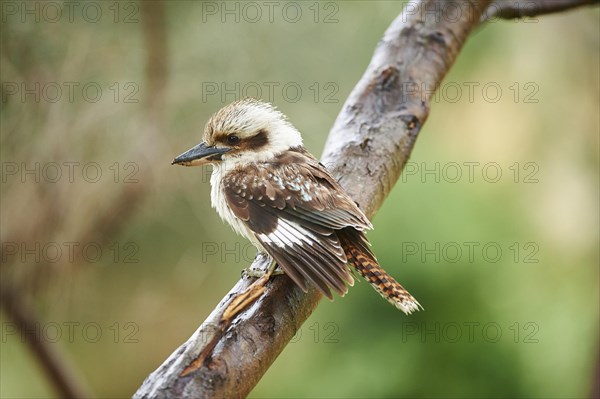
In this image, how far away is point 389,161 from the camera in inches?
86.4

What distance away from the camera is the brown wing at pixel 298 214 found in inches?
66.3

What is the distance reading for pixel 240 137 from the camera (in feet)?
6.72

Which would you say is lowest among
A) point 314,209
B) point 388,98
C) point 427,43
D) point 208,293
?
point 208,293

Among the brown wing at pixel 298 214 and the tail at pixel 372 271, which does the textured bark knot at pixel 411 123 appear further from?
the tail at pixel 372 271

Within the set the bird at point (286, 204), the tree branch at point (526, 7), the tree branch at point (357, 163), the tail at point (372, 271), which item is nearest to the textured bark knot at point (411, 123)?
the tree branch at point (357, 163)

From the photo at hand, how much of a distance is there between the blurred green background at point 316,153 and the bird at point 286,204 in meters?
1.12

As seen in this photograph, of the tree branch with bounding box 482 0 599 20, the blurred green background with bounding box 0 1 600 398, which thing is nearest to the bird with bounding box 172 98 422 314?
the blurred green background with bounding box 0 1 600 398

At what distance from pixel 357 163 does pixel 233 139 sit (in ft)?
1.24

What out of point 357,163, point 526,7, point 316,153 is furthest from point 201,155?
point 316,153

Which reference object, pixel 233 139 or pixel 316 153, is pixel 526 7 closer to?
pixel 316 153

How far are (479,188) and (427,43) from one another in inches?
74.3

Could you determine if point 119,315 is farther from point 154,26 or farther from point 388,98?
point 388,98

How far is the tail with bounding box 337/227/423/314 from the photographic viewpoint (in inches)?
69.1

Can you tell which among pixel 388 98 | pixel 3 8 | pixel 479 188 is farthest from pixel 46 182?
pixel 479 188
